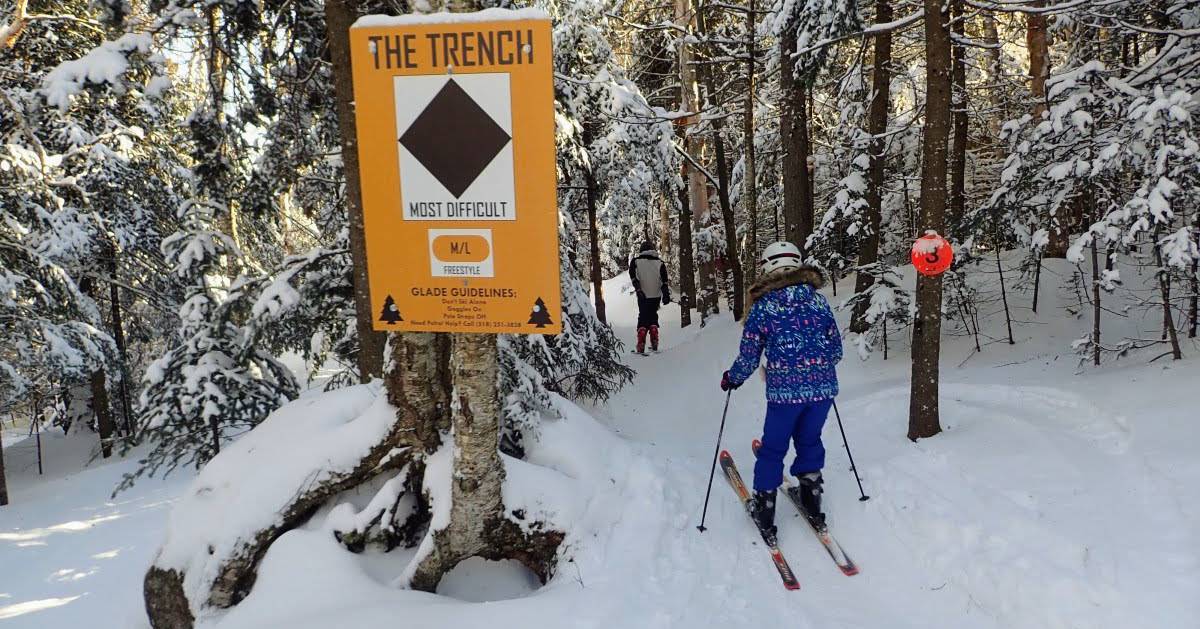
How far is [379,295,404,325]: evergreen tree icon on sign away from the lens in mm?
3027

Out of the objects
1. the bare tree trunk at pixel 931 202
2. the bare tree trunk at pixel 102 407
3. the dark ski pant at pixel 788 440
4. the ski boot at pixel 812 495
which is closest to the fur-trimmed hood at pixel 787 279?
the dark ski pant at pixel 788 440

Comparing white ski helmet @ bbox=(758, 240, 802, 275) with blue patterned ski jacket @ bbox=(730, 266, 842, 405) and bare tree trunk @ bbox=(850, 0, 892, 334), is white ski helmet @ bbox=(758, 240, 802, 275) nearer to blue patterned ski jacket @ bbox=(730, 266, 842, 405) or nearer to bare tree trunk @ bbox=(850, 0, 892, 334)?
blue patterned ski jacket @ bbox=(730, 266, 842, 405)

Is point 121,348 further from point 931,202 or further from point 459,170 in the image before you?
point 931,202

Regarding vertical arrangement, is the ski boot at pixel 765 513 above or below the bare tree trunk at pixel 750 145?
below

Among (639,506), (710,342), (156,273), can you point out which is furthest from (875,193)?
(156,273)

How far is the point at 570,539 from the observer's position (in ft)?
13.4

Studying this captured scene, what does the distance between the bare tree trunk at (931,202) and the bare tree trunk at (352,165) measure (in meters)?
4.53

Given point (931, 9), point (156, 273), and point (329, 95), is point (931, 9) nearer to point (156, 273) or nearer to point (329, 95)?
point (329, 95)

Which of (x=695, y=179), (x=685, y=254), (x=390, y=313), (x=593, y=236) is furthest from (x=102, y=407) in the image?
(x=390, y=313)

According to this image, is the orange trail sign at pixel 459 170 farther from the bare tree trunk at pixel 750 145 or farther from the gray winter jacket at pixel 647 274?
the gray winter jacket at pixel 647 274

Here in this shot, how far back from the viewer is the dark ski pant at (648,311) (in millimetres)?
12594

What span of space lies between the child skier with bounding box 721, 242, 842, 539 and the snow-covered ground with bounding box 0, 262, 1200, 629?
369 millimetres

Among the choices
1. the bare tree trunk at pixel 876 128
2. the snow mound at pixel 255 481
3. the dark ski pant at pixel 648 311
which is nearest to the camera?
the snow mound at pixel 255 481

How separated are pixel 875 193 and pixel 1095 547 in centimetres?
637
